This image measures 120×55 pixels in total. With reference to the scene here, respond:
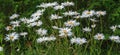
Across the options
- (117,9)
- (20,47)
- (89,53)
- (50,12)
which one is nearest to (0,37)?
(20,47)

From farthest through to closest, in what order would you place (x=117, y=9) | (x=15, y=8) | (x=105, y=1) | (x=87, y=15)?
(x=15, y=8), (x=105, y=1), (x=117, y=9), (x=87, y=15)

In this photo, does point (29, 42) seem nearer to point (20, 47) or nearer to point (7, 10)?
point (20, 47)

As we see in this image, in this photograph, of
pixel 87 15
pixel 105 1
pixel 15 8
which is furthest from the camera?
pixel 15 8

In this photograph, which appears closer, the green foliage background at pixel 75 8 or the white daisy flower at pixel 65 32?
the white daisy flower at pixel 65 32

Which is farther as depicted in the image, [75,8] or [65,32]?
[75,8]

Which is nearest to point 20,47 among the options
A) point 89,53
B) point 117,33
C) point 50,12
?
point 50,12

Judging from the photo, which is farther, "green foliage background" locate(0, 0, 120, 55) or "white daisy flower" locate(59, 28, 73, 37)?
"green foliage background" locate(0, 0, 120, 55)

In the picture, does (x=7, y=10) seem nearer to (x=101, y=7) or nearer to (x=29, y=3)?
(x=29, y=3)

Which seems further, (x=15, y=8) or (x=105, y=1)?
(x=15, y=8)

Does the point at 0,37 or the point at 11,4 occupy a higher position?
the point at 11,4
